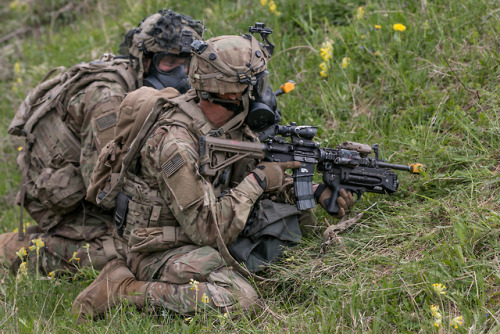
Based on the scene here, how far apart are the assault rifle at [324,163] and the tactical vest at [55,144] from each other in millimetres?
1716

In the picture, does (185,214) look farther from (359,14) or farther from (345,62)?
(359,14)

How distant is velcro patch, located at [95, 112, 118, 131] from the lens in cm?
522

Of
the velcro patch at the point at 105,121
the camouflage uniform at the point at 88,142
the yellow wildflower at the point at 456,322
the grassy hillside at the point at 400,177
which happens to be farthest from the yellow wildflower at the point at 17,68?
the yellow wildflower at the point at 456,322

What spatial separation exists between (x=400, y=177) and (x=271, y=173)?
3.98 ft

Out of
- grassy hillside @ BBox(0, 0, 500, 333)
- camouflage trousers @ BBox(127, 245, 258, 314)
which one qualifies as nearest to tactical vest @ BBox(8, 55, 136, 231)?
grassy hillside @ BBox(0, 0, 500, 333)

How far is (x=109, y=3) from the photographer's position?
10.6 meters

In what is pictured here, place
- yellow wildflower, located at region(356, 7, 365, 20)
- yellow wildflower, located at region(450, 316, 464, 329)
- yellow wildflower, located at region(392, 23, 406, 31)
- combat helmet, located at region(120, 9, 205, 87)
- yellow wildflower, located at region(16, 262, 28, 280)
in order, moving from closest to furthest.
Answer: yellow wildflower, located at region(450, 316, 464, 329)
yellow wildflower, located at region(16, 262, 28, 280)
combat helmet, located at region(120, 9, 205, 87)
yellow wildflower, located at region(392, 23, 406, 31)
yellow wildflower, located at region(356, 7, 365, 20)

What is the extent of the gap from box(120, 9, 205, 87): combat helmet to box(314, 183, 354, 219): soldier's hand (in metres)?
1.91

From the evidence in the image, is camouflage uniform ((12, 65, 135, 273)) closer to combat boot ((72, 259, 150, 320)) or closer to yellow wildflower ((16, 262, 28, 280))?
yellow wildflower ((16, 262, 28, 280))

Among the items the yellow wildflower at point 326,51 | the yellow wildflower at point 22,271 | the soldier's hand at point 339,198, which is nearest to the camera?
the soldier's hand at point 339,198

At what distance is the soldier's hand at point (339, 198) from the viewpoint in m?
4.74

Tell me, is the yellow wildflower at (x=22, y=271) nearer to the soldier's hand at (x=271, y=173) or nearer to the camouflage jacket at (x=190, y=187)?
the camouflage jacket at (x=190, y=187)

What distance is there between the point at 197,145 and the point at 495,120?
2586mm

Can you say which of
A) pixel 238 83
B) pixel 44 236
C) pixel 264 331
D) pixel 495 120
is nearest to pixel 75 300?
pixel 44 236
